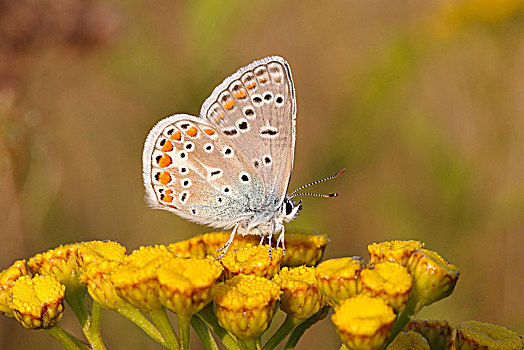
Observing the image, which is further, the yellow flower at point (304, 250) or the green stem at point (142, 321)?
the yellow flower at point (304, 250)

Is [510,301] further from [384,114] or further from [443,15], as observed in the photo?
[443,15]

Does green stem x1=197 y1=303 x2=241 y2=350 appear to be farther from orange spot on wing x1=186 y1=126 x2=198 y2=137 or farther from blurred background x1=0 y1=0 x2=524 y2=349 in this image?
blurred background x1=0 y1=0 x2=524 y2=349

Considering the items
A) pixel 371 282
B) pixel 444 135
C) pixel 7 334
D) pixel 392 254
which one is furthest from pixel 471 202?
pixel 7 334

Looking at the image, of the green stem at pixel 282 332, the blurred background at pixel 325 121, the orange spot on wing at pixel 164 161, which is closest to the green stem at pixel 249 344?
the green stem at pixel 282 332

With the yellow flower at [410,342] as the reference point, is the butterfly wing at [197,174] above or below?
above

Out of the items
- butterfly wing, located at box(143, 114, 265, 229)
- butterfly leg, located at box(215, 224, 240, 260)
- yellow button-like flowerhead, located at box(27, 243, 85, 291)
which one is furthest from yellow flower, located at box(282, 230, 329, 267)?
yellow button-like flowerhead, located at box(27, 243, 85, 291)

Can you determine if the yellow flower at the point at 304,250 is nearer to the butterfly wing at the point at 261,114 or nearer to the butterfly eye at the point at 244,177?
the butterfly wing at the point at 261,114
